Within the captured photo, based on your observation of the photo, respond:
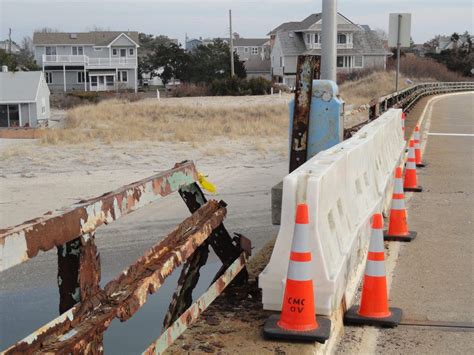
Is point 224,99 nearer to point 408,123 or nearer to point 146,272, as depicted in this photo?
point 408,123

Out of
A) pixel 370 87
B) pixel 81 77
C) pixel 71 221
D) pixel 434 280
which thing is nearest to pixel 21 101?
pixel 370 87

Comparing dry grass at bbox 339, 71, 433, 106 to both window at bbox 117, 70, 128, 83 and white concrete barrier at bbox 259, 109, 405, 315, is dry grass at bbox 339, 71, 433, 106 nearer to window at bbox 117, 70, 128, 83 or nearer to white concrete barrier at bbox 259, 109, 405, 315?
window at bbox 117, 70, 128, 83

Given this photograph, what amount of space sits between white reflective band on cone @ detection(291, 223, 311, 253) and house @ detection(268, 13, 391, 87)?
83.1m

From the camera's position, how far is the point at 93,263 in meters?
3.49

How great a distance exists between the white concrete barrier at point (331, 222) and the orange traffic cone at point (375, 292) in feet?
0.57

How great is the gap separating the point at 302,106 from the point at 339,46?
82.0m

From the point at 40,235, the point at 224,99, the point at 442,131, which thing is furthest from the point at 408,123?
the point at 224,99

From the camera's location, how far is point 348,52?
8775 centimetres

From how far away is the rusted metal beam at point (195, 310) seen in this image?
4.07 meters

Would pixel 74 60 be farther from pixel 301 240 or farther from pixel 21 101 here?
pixel 301 240

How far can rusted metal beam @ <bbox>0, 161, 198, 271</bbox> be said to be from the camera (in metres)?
2.83

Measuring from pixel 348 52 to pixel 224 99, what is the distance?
23742 mm

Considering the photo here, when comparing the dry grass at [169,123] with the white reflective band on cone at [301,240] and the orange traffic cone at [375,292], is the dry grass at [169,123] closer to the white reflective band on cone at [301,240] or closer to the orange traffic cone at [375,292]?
the orange traffic cone at [375,292]

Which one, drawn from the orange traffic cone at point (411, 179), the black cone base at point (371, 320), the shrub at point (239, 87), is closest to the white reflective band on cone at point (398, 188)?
the black cone base at point (371, 320)
